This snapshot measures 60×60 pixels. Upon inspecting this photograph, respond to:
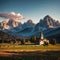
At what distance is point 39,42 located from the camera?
134 meters

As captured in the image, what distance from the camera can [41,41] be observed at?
135 m

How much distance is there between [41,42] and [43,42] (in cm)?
145

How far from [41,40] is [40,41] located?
5.06ft

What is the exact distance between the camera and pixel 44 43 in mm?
130625

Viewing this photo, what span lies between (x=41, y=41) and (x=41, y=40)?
0.79m

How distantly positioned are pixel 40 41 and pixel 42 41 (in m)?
1.93

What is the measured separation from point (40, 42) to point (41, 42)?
1.01 meters

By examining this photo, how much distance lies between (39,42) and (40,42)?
27.2 inches

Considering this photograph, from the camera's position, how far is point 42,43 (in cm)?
13400

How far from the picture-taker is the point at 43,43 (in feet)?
438

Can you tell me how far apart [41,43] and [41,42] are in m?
1.05

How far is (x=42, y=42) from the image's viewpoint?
135125mm

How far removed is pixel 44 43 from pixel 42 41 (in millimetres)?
5295

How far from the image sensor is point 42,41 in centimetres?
13575
